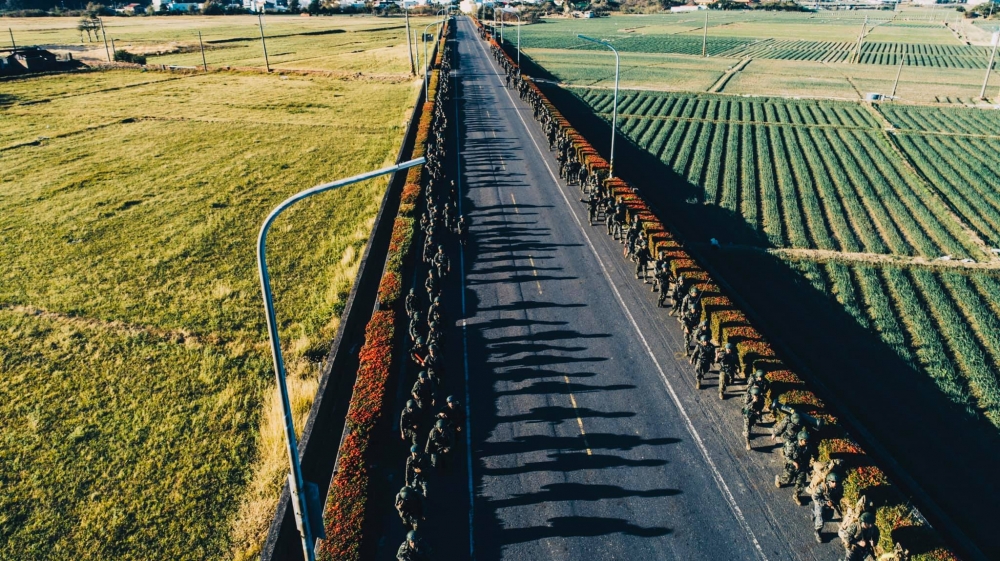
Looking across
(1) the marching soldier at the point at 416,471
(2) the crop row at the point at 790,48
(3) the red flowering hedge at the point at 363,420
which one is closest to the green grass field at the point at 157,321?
(3) the red flowering hedge at the point at 363,420

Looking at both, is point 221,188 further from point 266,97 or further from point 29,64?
point 29,64

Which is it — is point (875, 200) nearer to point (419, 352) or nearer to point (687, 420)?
point (687, 420)

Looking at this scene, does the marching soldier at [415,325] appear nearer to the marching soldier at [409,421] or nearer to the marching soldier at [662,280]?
the marching soldier at [409,421]

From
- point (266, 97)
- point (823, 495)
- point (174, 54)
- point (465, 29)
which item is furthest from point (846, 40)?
point (823, 495)

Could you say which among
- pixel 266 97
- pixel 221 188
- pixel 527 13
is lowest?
pixel 221 188

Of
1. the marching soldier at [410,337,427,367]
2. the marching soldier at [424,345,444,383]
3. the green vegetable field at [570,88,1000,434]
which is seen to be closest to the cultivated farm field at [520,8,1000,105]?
the green vegetable field at [570,88,1000,434]

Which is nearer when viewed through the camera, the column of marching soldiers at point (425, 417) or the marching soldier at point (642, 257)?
the column of marching soldiers at point (425, 417)
